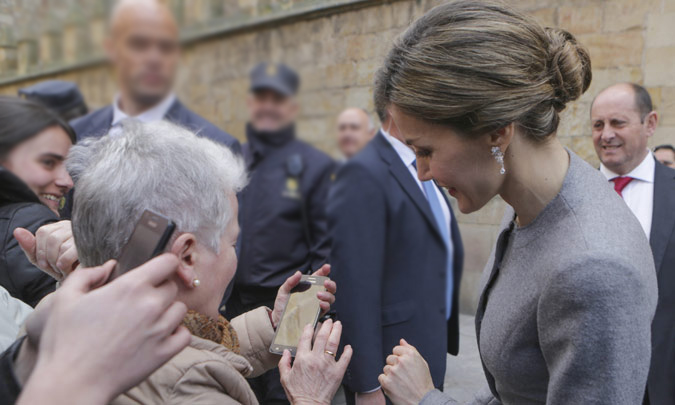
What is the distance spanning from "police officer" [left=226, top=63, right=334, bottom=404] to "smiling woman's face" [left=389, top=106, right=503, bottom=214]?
44.9 inches

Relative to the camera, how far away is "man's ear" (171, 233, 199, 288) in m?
1.01

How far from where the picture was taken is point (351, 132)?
2.41 meters

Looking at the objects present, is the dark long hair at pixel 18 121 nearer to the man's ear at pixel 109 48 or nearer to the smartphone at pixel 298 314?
the man's ear at pixel 109 48

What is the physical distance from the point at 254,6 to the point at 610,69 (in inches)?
55.2

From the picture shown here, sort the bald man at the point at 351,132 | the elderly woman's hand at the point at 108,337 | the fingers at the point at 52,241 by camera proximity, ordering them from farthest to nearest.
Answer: the bald man at the point at 351,132, the fingers at the point at 52,241, the elderly woman's hand at the point at 108,337

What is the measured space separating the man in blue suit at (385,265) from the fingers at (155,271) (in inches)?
53.2

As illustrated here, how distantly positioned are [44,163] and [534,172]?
1.96m

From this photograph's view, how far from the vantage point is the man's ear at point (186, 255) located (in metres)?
1.01

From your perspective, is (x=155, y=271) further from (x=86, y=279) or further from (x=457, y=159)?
(x=457, y=159)

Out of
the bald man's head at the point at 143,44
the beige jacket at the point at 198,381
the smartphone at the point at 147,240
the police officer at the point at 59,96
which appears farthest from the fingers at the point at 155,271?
the police officer at the point at 59,96

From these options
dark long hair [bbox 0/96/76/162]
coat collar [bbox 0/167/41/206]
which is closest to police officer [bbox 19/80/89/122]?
dark long hair [bbox 0/96/76/162]

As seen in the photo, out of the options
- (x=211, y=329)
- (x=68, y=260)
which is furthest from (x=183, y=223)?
(x=68, y=260)

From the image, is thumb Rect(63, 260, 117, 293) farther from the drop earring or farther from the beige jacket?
the drop earring

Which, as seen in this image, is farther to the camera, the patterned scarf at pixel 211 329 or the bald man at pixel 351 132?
the bald man at pixel 351 132
